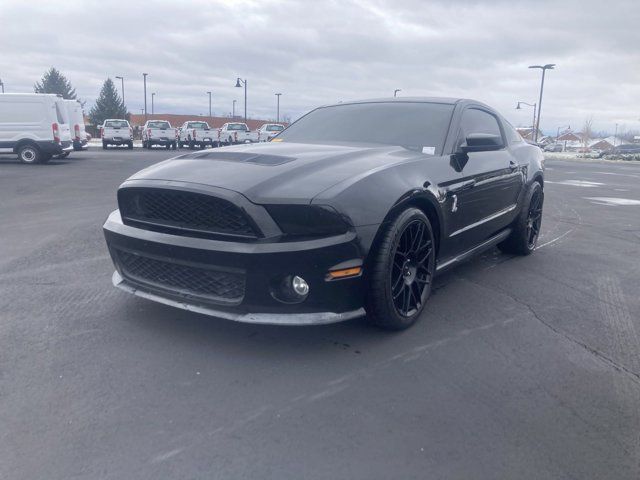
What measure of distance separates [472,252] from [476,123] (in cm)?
115

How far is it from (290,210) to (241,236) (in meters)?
0.30

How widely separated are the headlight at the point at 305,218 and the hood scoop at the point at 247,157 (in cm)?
54

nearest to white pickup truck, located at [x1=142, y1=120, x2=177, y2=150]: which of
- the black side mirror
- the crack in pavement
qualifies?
the black side mirror

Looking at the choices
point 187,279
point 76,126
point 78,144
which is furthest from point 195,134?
point 187,279

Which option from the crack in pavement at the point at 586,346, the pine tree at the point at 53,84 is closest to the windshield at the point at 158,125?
the crack in pavement at the point at 586,346

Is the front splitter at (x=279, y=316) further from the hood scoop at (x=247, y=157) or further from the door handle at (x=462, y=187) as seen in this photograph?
the door handle at (x=462, y=187)

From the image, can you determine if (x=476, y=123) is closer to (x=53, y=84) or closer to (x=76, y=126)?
(x=76, y=126)

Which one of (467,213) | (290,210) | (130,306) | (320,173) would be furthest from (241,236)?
(467,213)

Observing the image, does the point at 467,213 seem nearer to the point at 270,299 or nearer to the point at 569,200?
the point at 270,299

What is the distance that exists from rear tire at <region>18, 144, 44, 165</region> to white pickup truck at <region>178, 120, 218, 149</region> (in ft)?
49.4

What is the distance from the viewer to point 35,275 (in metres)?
4.47

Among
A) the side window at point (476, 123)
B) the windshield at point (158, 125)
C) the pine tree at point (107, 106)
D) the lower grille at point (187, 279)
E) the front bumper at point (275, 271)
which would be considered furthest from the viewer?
the pine tree at point (107, 106)

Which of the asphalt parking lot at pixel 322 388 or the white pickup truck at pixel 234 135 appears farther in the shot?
the white pickup truck at pixel 234 135

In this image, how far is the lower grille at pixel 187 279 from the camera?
117 inches
